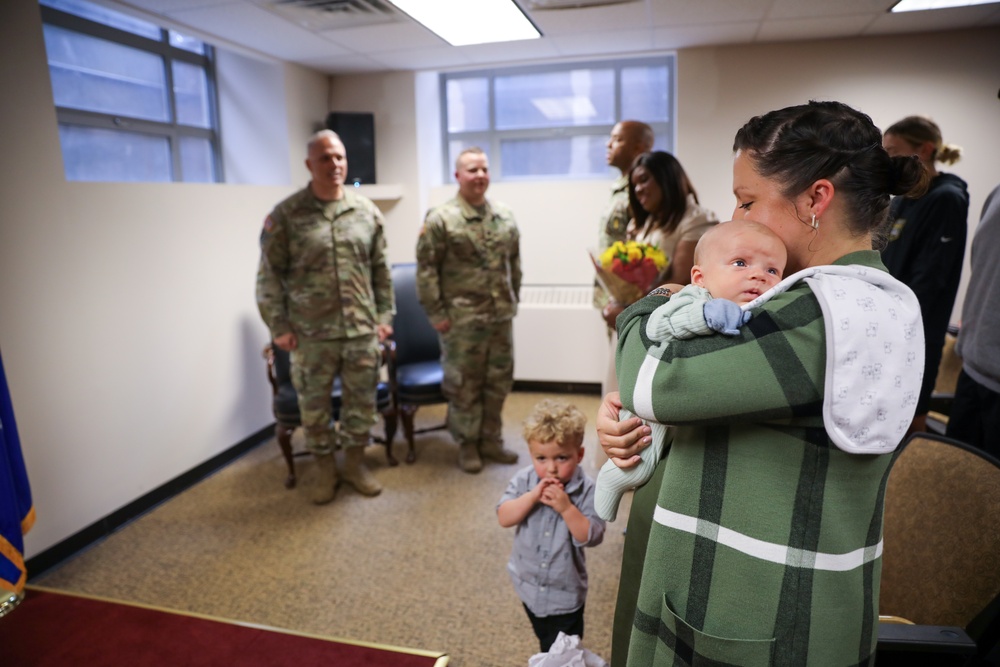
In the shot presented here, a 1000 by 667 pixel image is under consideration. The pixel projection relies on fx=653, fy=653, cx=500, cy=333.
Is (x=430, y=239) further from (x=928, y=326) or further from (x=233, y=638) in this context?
(x=928, y=326)

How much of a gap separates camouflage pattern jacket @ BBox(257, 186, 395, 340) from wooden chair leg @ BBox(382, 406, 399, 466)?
73 cm

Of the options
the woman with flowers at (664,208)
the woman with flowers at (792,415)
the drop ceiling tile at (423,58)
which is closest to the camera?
the woman with flowers at (792,415)

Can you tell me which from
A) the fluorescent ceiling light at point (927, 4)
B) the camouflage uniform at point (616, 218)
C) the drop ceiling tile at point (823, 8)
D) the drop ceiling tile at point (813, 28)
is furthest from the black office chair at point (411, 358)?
the fluorescent ceiling light at point (927, 4)

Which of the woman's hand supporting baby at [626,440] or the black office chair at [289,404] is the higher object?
the woman's hand supporting baby at [626,440]

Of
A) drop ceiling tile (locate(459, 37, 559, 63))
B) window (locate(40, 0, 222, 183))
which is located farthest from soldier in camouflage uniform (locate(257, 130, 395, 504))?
drop ceiling tile (locate(459, 37, 559, 63))

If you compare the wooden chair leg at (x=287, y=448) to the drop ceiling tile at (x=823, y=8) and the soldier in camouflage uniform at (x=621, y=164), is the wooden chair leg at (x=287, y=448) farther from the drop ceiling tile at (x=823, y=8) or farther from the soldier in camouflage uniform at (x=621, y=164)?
the drop ceiling tile at (x=823, y=8)

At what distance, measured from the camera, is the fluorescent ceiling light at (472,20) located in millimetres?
3391

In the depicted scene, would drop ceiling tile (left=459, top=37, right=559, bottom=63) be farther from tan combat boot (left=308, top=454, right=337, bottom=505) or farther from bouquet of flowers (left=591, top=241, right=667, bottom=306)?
tan combat boot (left=308, top=454, right=337, bottom=505)

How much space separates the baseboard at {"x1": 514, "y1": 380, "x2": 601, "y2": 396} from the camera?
5285mm

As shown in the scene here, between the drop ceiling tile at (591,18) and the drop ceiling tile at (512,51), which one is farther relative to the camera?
the drop ceiling tile at (512,51)

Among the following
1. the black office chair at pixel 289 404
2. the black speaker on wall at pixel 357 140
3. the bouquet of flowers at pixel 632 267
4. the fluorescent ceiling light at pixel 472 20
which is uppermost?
the fluorescent ceiling light at pixel 472 20

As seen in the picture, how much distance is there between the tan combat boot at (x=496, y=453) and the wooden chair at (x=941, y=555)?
2513 mm

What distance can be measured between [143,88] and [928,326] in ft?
13.9

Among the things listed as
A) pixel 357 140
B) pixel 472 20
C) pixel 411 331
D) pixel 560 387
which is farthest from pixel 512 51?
pixel 560 387
